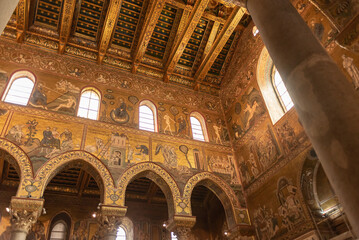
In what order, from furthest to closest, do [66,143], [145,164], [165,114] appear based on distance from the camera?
1. [165,114]
2. [145,164]
3. [66,143]

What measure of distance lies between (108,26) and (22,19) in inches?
→ 123

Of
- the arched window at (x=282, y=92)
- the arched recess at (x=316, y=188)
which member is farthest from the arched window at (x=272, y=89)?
the arched recess at (x=316, y=188)

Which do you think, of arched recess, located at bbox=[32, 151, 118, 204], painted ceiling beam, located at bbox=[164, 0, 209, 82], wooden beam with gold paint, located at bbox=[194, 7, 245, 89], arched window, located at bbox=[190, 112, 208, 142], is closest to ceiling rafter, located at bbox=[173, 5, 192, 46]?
painted ceiling beam, located at bbox=[164, 0, 209, 82]

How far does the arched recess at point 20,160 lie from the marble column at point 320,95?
290 inches

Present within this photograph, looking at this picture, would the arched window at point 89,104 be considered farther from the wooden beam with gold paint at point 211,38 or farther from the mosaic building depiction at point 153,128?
the wooden beam with gold paint at point 211,38

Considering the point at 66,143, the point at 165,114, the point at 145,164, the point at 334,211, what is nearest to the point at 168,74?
the point at 165,114

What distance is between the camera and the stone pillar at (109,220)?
832 centimetres

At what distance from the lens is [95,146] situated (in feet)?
31.2

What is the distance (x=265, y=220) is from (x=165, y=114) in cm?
558

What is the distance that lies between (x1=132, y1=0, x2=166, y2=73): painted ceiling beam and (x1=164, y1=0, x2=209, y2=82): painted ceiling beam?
1.22 meters

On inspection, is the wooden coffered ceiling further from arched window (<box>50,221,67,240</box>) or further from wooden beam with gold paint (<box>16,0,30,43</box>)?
arched window (<box>50,221,67,240</box>)

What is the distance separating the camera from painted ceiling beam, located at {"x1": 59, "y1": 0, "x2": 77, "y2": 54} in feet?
35.7

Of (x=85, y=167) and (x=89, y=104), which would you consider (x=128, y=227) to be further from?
(x=89, y=104)

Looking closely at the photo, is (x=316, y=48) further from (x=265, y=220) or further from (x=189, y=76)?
(x=189, y=76)
